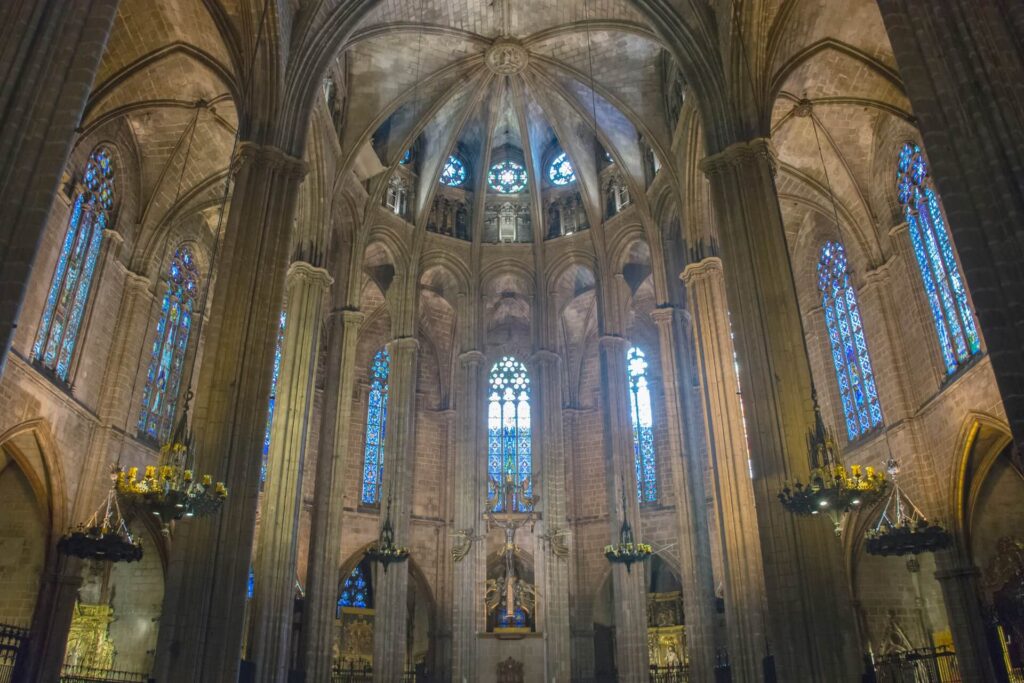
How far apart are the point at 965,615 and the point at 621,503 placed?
26.7 ft

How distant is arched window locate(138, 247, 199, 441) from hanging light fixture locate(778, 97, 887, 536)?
648 inches

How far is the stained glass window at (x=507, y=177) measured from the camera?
28203 millimetres

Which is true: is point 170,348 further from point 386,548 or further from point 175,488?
point 175,488

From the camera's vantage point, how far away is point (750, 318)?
48.2 ft

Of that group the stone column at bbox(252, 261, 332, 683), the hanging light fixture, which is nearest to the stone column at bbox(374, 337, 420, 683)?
the stone column at bbox(252, 261, 332, 683)

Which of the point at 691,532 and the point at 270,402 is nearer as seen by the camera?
the point at 691,532

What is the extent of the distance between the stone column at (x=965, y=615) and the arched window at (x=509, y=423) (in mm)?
12807

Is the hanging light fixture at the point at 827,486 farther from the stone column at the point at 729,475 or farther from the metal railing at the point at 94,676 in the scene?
the metal railing at the point at 94,676

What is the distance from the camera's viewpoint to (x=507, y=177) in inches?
1121

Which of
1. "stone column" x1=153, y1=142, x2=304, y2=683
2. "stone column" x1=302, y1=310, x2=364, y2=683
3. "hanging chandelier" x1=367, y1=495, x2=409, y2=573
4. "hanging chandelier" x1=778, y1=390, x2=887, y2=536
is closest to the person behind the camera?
"hanging chandelier" x1=778, y1=390, x2=887, y2=536

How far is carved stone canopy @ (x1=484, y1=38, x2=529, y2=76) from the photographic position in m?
23.6

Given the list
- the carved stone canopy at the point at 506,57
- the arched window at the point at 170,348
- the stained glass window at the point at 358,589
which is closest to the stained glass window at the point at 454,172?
the carved stone canopy at the point at 506,57

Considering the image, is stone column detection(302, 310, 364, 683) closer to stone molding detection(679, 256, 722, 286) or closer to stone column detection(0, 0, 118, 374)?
stone molding detection(679, 256, 722, 286)

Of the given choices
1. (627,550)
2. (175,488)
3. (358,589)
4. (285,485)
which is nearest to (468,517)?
(627,550)
